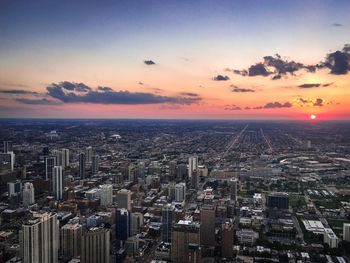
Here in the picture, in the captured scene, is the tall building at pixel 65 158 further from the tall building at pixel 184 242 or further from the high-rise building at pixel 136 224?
the tall building at pixel 184 242

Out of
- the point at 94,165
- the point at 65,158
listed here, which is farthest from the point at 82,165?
the point at 65,158

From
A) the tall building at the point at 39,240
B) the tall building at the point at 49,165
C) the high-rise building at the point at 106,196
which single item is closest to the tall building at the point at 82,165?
the tall building at the point at 49,165

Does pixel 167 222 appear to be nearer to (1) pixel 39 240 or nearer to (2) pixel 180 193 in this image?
(1) pixel 39 240

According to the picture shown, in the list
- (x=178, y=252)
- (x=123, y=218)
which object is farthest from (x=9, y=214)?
(x=178, y=252)

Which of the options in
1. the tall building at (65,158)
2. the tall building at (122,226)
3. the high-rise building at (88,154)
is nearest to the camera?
the tall building at (122,226)

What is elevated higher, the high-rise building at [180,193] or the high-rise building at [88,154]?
the high-rise building at [88,154]

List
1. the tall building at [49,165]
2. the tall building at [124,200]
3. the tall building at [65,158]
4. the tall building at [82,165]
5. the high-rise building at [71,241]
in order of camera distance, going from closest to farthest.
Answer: the high-rise building at [71,241] → the tall building at [124,200] → the tall building at [49,165] → the tall building at [82,165] → the tall building at [65,158]

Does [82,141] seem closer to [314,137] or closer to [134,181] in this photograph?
[134,181]

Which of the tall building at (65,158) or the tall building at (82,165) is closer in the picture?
the tall building at (82,165)
